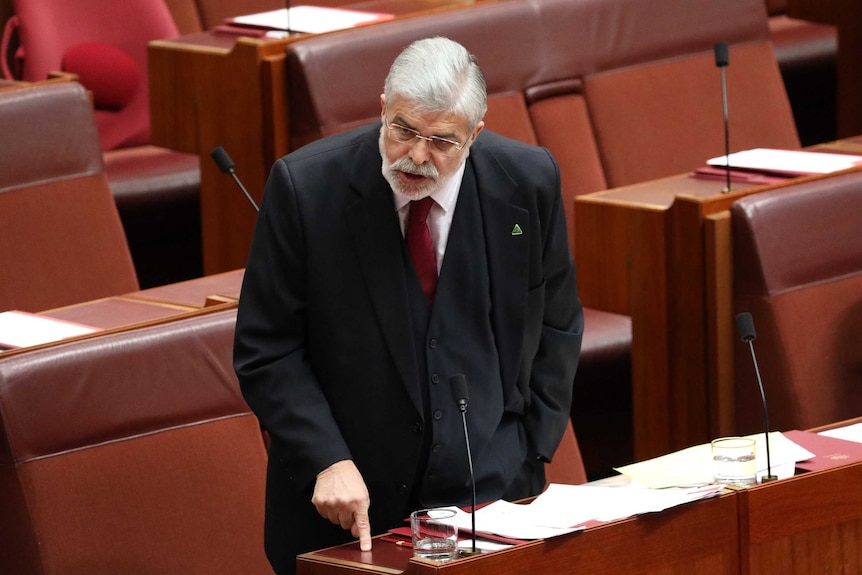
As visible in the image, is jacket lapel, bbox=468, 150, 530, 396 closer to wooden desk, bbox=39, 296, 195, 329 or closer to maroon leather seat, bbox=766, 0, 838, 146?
wooden desk, bbox=39, 296, 195, 329

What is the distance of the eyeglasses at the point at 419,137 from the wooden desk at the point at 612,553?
0.31m

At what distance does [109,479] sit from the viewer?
1.60 m

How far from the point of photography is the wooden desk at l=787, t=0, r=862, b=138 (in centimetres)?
300

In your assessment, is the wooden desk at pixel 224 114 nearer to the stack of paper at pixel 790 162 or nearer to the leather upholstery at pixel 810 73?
the stack of paper at pixel 790 162

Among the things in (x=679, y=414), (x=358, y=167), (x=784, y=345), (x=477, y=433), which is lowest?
(x=679, y=414)

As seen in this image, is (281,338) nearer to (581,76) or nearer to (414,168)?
(414,168)

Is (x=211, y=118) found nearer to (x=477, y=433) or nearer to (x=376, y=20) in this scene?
(x=376, y=20)

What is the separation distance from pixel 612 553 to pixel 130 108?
6.53 ft

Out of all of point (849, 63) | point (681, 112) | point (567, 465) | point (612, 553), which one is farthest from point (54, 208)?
point (849, 63)

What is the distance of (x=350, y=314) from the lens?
1283 mm

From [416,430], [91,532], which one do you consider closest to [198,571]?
[91,532]

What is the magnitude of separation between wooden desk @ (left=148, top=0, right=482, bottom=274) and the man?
1.03 meters

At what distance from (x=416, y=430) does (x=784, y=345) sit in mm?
794

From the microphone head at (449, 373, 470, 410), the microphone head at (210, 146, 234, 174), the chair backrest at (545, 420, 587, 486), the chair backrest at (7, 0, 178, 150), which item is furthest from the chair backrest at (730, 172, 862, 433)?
the chair backrest at (7, 0, 178, 150)
